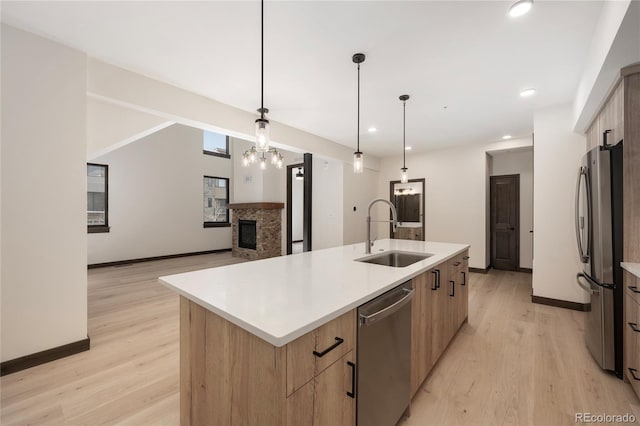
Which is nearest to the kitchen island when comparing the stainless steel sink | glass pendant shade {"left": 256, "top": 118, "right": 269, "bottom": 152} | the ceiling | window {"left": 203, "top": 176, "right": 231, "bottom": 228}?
the stainless steel sink

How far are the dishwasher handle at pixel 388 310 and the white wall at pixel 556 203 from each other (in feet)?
10.2

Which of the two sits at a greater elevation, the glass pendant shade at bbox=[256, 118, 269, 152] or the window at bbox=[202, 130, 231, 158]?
the window at bbox=[202, 130, 231, 158]

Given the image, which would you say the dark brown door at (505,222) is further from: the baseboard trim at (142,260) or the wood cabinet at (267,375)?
the baseboard trim at (142,260)

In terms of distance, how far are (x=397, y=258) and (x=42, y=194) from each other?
3.09 meters

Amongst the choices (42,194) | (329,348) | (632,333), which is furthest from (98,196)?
(632,333)

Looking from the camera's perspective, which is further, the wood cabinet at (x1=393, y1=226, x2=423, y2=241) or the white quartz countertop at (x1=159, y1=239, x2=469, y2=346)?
the wood cabinet at (x1=393, y1=226, x2=423, y2=241)

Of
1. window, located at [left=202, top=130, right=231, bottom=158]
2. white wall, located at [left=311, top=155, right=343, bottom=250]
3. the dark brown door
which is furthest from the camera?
window, located at [left=202, top=130, right=231, bottom=158]

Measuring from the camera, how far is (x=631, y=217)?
1.93 meters

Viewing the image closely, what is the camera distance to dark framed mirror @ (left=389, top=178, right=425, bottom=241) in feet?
19.7

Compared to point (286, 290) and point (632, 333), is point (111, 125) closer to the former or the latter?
point (286, 290)

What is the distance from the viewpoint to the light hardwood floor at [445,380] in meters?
1.65

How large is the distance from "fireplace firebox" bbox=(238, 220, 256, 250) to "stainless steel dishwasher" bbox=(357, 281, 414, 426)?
587 centimetres

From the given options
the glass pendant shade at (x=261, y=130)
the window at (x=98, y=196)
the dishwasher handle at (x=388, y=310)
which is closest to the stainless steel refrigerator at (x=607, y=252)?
the dishwasher handle at (x=388, y=310)

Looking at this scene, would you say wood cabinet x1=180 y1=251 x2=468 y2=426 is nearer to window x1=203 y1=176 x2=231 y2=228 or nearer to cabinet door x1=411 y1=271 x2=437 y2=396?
cabinet door x1=411 y1=271 x2=437 y2=396
